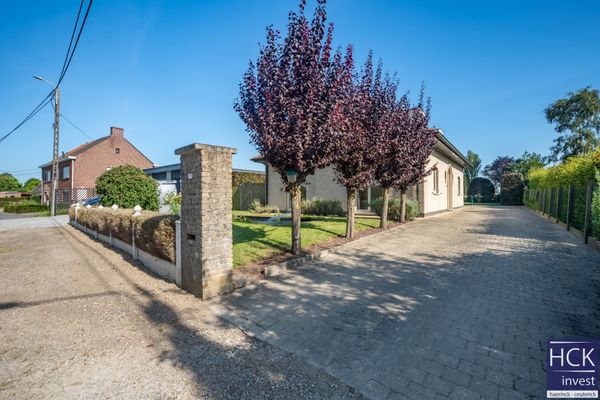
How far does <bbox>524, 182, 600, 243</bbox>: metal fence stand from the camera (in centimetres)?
760

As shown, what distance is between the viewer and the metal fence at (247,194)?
22859mm

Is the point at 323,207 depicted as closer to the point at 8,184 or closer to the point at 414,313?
the point at 414,313

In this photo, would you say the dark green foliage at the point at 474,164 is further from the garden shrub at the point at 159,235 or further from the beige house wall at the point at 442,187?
the garden shrub at the point at 159,235

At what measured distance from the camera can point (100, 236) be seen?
10.1 meters

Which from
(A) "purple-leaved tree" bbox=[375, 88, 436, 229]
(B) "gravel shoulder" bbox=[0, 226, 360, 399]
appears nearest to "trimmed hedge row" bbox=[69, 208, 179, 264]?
(B) "gravel shoulder" bbox=[0, 226, 360, 399]

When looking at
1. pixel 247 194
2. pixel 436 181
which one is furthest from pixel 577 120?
pixel 247 194

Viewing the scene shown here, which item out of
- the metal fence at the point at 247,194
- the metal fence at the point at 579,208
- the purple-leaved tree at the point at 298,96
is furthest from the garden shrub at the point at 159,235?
the metal fence at the point at 247,194

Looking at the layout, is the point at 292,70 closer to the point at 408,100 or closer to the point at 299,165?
the point at 299,165

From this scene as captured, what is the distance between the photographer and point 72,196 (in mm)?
28438

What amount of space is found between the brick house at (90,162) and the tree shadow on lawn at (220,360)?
100 ft

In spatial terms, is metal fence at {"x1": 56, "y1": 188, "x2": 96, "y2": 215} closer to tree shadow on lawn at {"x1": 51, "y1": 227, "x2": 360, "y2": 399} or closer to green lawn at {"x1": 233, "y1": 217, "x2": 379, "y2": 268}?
green lawn at {"x1": 233, "y1": 217, "x2": 379, "y2": 268}

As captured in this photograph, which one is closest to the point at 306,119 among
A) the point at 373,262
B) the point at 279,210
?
the point at 373,262

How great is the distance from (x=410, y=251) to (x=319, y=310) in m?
4.39

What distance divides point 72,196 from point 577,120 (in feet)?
177
